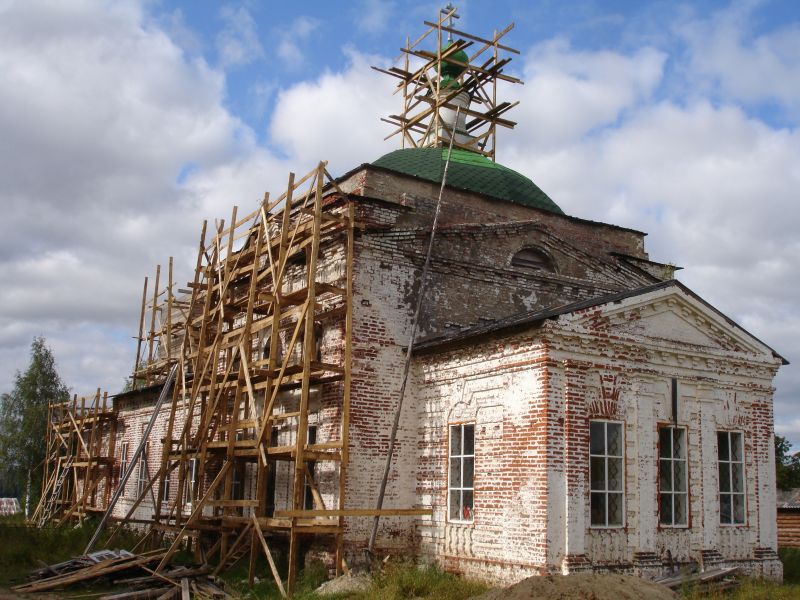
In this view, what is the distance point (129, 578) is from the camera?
13.1 meters

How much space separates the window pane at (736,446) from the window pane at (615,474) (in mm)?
2668

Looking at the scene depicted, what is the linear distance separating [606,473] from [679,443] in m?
1.63

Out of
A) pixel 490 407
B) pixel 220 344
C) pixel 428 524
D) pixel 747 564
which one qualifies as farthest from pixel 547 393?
pixel 220 344

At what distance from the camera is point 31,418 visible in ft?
110

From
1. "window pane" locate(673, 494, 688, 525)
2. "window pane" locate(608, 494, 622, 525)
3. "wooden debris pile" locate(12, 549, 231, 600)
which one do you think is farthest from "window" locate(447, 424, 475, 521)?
"wooden debris pile" locate(12, 549, 231, 600)

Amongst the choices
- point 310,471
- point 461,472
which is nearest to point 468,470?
point 461,472

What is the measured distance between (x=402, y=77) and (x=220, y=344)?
494 inches

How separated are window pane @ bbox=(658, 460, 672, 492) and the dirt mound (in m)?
2.74

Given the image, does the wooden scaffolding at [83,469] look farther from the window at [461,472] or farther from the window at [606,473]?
the window at [606,473]

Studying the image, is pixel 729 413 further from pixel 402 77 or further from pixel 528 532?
pixel 402 77

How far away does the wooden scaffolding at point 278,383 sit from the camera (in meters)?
12.9

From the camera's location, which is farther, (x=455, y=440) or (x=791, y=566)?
(x=791, y=566)

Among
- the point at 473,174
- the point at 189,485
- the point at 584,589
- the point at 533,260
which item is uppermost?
the point at 473,174

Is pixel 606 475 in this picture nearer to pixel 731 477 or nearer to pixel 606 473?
pixel 606 473
